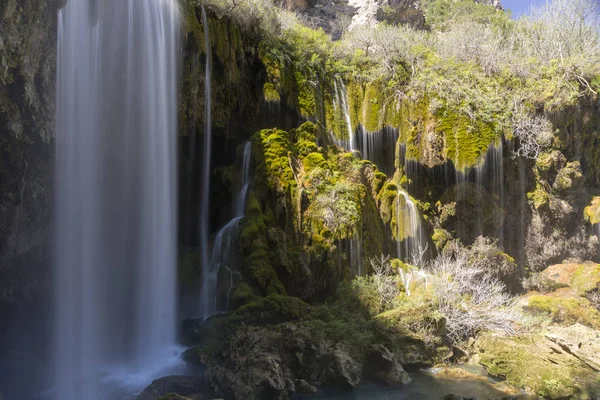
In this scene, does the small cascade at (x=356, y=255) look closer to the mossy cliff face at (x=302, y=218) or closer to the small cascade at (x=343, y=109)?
the mossy cliff face at (x=302, y=218)

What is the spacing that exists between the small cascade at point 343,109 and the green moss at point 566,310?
26.3 feet

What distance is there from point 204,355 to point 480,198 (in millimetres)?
11931

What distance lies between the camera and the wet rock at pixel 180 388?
8195 millimetres

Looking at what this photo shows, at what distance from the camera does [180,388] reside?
8.41 meters

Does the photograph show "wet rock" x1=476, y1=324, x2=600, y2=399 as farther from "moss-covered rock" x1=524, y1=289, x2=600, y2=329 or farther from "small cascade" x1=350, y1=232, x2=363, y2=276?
"small cascade" x1=350, y1=232, x2=363, y2=276

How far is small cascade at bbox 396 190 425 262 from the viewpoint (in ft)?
49.2

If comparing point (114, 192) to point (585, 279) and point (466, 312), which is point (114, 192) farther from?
point (585, 279)

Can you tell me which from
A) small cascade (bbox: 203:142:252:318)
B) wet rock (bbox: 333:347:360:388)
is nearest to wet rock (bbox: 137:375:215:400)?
wet rock (bbox: 333:347:360:388)

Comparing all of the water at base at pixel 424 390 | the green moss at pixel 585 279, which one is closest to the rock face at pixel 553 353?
the water at base at pixel 424 390

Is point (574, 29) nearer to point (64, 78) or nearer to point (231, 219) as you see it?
point (231, 219)

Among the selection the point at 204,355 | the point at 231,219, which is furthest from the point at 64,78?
the point at 204,355

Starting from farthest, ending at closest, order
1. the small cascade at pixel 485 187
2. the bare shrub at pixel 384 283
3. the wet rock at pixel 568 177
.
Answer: the wet rock at pixel 568 177
the small cascade at pixel 485 187
the bare shrub at pixel 384 283

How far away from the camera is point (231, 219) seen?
13453 millimetres

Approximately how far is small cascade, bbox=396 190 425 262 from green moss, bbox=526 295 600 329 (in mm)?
3698
